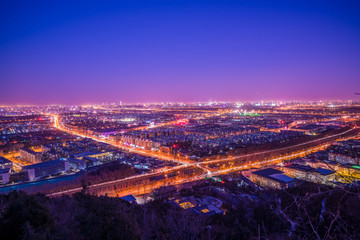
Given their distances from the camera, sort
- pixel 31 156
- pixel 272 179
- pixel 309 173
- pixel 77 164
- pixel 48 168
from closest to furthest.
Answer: pixel 272 179 < pixel 309 173 < pixel 48 168 < pixel 77 164 < pixel 31 156

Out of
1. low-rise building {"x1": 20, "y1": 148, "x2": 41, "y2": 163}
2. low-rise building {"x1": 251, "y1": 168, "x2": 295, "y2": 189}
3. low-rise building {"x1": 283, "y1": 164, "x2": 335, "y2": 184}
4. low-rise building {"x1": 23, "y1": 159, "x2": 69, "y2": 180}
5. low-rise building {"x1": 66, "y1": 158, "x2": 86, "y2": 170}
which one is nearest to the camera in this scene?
low-rise building {"x1": 251, "y1": 168, "x2": 295, "y2": 189}

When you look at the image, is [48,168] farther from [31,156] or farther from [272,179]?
[272,179]

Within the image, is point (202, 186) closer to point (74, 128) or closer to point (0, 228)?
point (0, 228)

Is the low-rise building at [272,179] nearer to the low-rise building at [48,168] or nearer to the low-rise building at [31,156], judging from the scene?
the low-rise building at [48,168]

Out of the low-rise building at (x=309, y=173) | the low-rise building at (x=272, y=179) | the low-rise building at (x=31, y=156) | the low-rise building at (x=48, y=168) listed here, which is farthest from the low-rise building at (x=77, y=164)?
the low-rise building at (x=309, y=173)

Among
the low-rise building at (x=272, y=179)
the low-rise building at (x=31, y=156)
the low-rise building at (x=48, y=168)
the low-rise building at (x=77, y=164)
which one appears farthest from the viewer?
the low-rise building at (x=31, y=156)

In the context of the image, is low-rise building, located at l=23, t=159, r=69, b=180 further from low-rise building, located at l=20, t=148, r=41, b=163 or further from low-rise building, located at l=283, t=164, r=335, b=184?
low-rise building, located at l=283, t=164, r=335, b=184

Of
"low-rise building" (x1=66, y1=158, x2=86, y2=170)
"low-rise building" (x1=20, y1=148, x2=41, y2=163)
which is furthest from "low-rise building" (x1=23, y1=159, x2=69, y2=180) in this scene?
"low-rise building" (x1=20, y1=148, x2=41, y2=163)

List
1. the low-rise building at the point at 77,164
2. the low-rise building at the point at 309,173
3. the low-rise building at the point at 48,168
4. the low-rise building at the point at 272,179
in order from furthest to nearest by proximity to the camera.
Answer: the low-rise building at the point at 77,164 < the low-rise building at the point at 48,168 < the low-rise building at the point at 309,173 < the low-rise building at the point at 272,179

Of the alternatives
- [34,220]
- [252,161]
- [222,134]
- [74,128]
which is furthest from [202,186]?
[74,128]

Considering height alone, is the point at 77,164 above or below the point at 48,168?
below

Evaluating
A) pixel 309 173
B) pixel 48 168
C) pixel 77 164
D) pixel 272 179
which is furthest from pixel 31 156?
pixel 309 173
